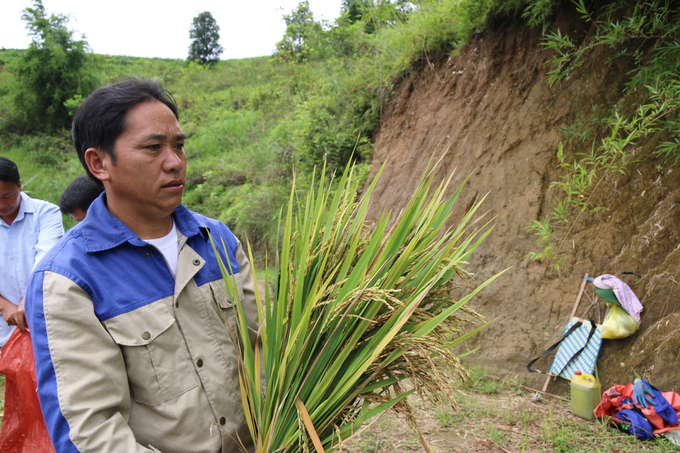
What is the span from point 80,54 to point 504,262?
17615 mm

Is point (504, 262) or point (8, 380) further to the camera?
point (504, 262)

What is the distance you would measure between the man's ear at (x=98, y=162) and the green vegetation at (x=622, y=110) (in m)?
3.00

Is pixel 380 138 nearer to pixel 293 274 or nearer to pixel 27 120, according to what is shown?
pixel 293 274

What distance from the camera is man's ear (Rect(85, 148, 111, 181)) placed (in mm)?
1312

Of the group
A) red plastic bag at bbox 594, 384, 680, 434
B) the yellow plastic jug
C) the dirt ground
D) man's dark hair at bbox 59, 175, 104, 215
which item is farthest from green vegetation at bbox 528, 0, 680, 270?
man's dark hair at bbox 59, 175, 104, 215

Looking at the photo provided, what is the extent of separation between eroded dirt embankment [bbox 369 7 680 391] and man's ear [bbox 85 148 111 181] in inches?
106

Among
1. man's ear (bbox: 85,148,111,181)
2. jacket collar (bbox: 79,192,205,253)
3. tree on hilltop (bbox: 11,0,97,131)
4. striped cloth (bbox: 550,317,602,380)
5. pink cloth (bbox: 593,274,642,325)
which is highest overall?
tree on hilltop (bbox: 11,0,97,131)

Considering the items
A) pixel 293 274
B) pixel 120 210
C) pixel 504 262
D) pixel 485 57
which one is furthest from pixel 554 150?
pixel 120 210

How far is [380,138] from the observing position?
21.1 ft

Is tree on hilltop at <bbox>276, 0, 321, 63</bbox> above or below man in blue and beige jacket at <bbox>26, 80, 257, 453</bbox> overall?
above

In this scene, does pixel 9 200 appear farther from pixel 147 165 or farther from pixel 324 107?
pixel 324 107

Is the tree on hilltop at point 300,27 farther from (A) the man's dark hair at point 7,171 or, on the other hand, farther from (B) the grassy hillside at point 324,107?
(A) the man's dark hair at point 7,171

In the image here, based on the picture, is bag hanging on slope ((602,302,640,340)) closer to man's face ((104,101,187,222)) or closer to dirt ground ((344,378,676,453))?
dirt ground ((344,378,676,453))

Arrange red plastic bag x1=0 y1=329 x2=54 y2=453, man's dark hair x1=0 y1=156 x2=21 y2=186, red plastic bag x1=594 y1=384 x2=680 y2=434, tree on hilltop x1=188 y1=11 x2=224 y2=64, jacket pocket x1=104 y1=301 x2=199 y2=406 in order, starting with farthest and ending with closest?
tree on hilltop x1=188 y1=11 x2=224 y2=64
man's dark hair x1=0 y1=156 x2=21 y2=186
red plastic bag x1=594 y1=384 x2=680 y2=434
red plastic bag x1=0 y1=329 x2=54 y2=453
jacket pocket x1=104 y1=301 x2=199 y2=406
